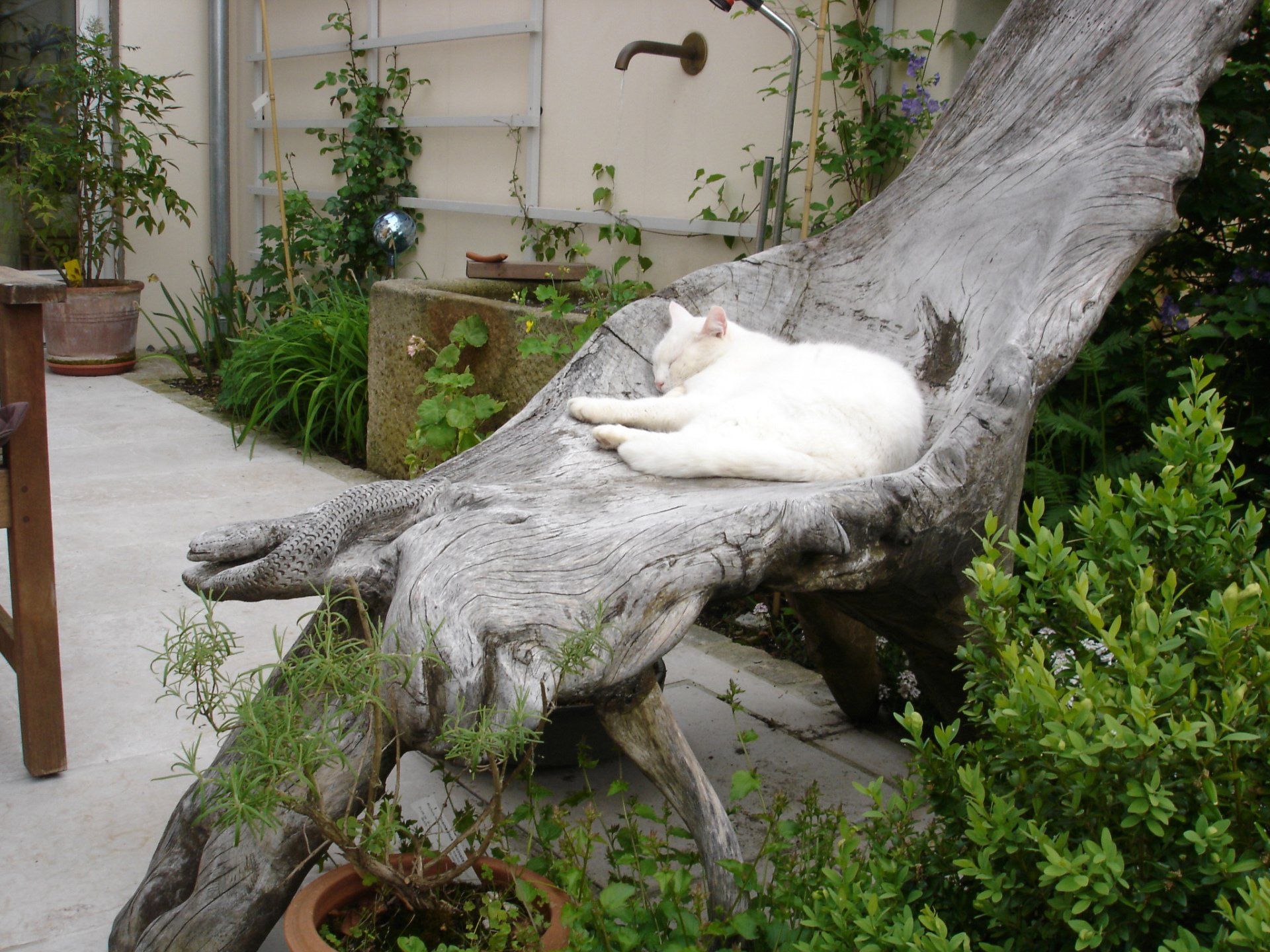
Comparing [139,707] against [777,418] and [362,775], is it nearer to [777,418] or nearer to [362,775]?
[362,775]

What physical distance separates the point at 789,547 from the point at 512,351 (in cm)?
266

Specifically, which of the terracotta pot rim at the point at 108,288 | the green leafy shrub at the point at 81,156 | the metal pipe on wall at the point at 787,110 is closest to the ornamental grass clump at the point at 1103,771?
the metal pipe on wall at the point at 787,110

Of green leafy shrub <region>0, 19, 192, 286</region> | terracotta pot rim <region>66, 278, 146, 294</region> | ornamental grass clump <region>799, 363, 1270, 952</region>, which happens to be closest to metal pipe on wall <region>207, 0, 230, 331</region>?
green leafy shrub <region>0, 19, 192, 286</region>

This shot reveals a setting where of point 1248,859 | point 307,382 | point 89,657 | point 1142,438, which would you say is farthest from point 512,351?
point 1248,859

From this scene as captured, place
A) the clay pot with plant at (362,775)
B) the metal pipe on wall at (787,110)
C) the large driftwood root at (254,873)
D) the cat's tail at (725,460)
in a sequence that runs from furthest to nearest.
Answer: the metal pipe on wall at (787,110) → the cat's tail at (725,460) → the large driftwood root at (254,873) → the clay pot with plant at (362,775)

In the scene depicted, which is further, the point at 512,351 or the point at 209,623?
the point at 512,351

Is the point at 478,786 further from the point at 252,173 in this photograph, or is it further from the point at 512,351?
the point at 252,173

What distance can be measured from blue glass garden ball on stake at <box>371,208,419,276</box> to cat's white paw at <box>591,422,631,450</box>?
4.06 metres

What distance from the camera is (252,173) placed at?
7277 mm

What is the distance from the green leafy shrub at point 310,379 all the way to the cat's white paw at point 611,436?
308 centimetres

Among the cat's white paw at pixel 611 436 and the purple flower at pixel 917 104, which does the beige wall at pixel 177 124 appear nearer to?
the purple flower at pixel 917 104

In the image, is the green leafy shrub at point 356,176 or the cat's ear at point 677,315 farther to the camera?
the green leafy shrub at point 356,176

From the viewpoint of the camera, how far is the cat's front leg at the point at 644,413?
6.39ft

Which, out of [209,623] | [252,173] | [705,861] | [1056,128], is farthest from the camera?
[252,173]
